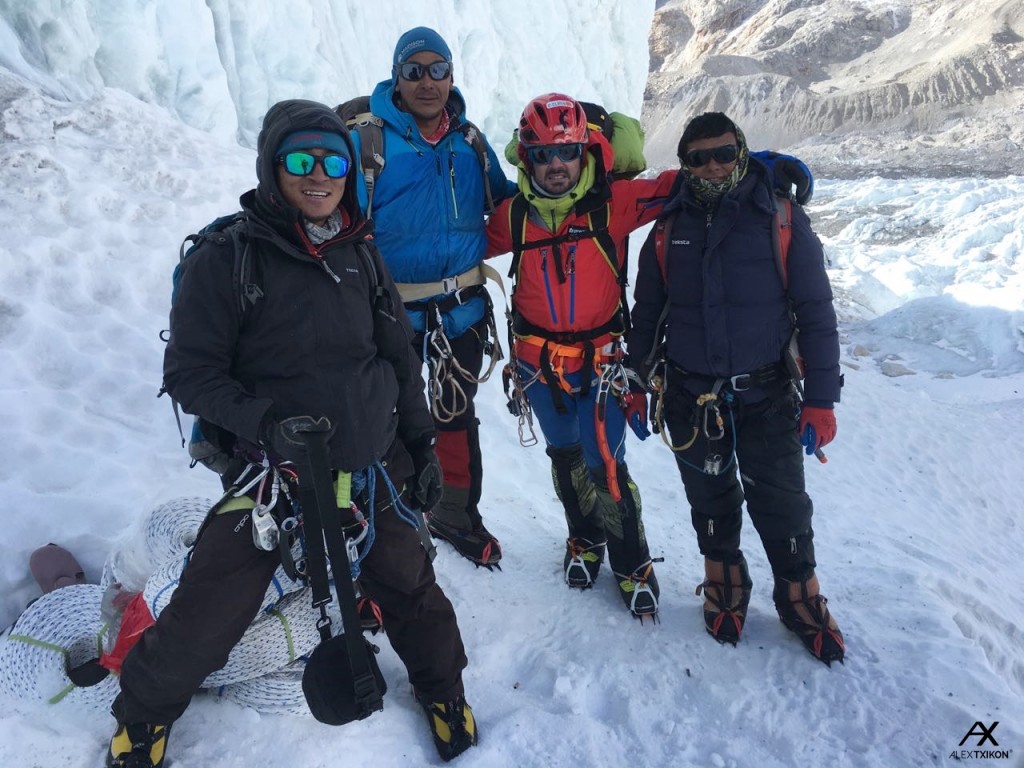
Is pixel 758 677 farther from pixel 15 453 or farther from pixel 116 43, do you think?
pixel 116 43

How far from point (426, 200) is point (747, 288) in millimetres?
1424

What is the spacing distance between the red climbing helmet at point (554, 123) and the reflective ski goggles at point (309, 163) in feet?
3.47

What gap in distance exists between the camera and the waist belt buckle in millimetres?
2873

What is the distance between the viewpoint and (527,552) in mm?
3936

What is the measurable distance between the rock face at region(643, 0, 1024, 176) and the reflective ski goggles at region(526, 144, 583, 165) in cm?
4239

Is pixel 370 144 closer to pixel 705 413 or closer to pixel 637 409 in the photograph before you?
pixel 637 409

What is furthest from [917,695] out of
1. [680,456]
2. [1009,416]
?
[1009,416]

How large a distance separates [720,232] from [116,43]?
6.50 metres

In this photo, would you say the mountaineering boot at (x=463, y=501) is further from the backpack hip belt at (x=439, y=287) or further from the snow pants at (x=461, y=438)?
the backpack hip belt at (x=439, y=287)

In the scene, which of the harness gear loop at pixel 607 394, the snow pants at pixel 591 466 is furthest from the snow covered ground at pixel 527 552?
the harness gear loop at pixel 607 394

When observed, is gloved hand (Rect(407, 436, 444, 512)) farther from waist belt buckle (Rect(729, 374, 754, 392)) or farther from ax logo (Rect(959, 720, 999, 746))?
ax logo (Rect(959, 720, 999, 746))

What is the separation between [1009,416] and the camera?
8.26 m

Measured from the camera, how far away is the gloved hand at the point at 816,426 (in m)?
2.82

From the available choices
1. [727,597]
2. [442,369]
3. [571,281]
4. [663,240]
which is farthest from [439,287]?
[727,597]
